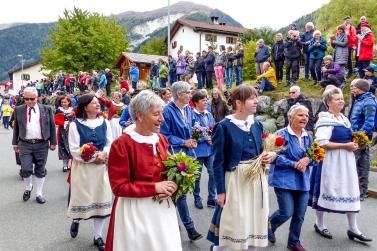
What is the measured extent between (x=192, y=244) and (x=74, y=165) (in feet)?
6.17

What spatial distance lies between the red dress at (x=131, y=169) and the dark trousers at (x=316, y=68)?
37.5ft

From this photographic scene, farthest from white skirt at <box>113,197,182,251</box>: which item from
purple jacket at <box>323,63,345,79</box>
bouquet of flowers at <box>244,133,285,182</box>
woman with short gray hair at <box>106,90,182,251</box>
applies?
purple jacket at <box>323,63,345,79</box>

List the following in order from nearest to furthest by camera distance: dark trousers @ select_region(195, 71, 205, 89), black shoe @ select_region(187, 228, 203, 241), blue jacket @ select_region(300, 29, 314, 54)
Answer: black shoe @ select_region(187, 228, 203, 241)
blue jacket @ select_region(300, 29, 314, 54)
dark trousers @ select_region(195, 71, 205, 89)

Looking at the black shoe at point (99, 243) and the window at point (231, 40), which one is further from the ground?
the window at point (231, 40)

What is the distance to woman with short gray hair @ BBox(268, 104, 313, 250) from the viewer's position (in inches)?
182

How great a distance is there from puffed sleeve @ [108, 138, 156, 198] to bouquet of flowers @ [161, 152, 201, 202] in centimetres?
18

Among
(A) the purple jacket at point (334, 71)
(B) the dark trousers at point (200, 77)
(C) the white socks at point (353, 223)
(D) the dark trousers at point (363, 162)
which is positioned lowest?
(C) the white socks at point (353, 223)

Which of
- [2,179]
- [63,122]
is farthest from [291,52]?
[2,179]

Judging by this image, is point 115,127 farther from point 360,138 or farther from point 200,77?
point 200,77

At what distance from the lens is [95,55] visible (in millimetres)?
46500

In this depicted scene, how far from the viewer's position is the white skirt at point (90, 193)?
5.04 m

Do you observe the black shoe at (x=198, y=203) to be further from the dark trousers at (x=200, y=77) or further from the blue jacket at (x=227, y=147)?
the dark trousers at (x=200, y=77)

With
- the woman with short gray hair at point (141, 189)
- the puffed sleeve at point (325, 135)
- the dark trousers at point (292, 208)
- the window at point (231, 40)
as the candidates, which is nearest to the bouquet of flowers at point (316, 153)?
the dark trousers at point (292, 208)

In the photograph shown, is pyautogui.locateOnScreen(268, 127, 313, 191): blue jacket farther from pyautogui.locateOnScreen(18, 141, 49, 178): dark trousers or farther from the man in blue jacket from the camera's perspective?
pyautogui.locateOnScreen(18, 141, 49, 178): dark trousers
